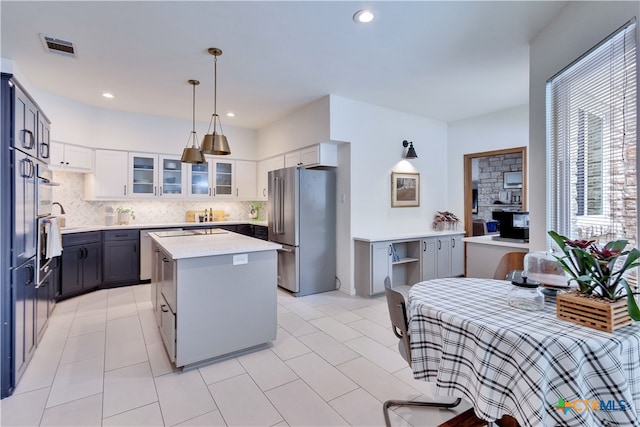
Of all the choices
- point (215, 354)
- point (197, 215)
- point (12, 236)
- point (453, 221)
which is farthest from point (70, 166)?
point (453, 221)

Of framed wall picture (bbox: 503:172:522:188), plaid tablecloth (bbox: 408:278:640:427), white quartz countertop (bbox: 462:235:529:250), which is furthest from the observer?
framed wall picture (bbox: 503:172:522:188)

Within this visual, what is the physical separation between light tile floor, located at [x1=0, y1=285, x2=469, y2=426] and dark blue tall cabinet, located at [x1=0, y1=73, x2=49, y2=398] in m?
0.25

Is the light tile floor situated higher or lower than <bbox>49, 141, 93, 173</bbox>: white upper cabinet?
lower

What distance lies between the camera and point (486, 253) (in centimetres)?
365

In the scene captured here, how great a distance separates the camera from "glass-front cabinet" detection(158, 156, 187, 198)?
5.23 m

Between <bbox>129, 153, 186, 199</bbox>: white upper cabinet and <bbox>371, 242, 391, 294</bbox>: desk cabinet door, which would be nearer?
<bbox>371, 242, 391, 294</bbox>: desk cabinet door

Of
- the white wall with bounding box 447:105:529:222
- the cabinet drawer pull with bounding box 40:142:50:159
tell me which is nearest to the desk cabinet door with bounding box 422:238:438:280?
the white wall with bounding box 447:105:529:222

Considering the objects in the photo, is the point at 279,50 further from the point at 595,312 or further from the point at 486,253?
the point at 486,253

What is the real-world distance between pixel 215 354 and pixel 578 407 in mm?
2308

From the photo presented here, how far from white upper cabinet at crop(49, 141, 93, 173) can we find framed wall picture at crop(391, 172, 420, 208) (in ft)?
15.3

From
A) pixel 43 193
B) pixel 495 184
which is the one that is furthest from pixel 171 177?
pixel 495 184

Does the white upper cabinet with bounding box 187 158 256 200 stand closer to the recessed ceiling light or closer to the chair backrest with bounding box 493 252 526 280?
the recessed ceiling light

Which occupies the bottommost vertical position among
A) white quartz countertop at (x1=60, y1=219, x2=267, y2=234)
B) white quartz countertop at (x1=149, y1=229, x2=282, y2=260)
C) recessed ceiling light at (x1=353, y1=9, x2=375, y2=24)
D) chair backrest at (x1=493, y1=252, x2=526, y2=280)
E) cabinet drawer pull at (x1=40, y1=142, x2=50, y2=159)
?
chair backrest at (x1=493, y1=252, x2=526, y2=280)

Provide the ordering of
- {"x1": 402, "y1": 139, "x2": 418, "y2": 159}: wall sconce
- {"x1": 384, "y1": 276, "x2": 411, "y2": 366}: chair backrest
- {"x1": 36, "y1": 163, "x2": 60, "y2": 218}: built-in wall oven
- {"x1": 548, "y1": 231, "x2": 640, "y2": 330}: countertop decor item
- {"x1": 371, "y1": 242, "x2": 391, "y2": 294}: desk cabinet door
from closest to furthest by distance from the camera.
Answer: {"x1": 548, "y1": 231, "x2": 640, "y2": 330}: countertop decor item, {"x1": 384, "y1": 276, "x2": 411, "y2": 366}: chair backrest, {"x1": 36, "y1": 163, "x2": 60, "y2": 218}: built-in wall oven, {"x1": 371, "y1": 242, "x2": 391, "y2": 294}: desk cabinet door, {"x1": 402, "y1": 139, "x2": 418, "y2": 159}: wall sconce
